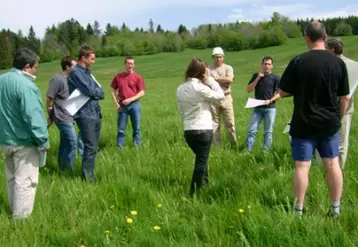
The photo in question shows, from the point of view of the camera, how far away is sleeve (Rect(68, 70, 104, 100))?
5832 mm

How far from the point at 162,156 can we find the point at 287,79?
3.01 m

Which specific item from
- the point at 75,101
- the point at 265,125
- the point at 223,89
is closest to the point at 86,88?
the point at 75,101

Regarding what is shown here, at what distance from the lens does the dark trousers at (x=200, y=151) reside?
5312 millimetres

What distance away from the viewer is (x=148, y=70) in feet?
219

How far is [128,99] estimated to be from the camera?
333 inches

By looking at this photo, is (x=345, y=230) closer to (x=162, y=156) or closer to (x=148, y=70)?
(x=162, y=156)

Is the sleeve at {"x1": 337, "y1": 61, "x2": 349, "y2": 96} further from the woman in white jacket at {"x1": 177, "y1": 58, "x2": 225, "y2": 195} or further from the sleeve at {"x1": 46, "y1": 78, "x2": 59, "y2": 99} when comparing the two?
the sleeve at {"x1": 46, "y1": 78, "x2": 59, "y2": 99}

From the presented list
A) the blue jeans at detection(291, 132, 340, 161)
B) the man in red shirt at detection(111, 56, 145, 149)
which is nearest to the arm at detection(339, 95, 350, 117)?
the blue jeans at detection(291, 132, 340, 161)

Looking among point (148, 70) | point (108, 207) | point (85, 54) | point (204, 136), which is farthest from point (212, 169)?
point (148, 70)

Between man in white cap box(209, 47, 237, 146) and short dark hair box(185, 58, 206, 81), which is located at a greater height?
short dark hair box(185, 58, 206, 81)

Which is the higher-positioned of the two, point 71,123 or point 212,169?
point 71,123

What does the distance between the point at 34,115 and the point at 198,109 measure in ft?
6.63

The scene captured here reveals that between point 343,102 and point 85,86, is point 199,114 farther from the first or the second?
point 343,102

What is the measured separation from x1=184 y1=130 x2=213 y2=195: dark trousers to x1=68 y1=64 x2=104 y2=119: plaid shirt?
4.71 ft
